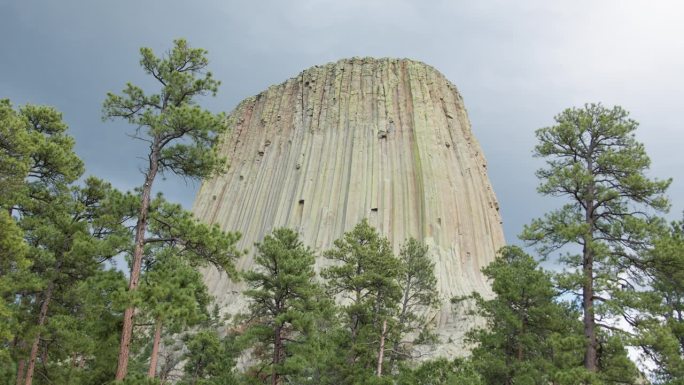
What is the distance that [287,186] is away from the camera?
55656 millimetres

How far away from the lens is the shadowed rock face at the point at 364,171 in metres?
49.2

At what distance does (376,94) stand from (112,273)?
46854mm

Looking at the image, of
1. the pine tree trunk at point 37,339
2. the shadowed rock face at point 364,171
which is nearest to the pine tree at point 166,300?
the pine tree trunk at point 37,339

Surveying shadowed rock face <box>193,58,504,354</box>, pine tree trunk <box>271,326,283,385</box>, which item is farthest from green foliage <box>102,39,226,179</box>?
shadowed rock face <box>193,58,504,354</box>

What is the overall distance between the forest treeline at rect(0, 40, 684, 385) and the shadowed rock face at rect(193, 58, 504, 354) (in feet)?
70.6

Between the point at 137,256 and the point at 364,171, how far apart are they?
40.1 meters

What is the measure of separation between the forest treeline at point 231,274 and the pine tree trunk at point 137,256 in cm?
3

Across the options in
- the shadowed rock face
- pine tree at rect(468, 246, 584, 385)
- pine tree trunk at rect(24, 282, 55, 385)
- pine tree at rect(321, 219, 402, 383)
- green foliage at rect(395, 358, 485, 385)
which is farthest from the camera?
the shadowed rock face

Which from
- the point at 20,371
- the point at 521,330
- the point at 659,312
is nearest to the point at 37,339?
the point at 20,371

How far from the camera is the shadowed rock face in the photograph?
4919cm

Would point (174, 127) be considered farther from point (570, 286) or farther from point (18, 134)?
point (570, 286)

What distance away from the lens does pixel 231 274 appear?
1448cm

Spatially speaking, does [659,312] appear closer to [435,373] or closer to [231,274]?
[435,373]

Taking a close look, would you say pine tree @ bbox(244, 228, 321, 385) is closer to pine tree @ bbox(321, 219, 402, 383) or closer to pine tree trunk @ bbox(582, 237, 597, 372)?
pine tree @ bbox(321, 219, 402, 383)
